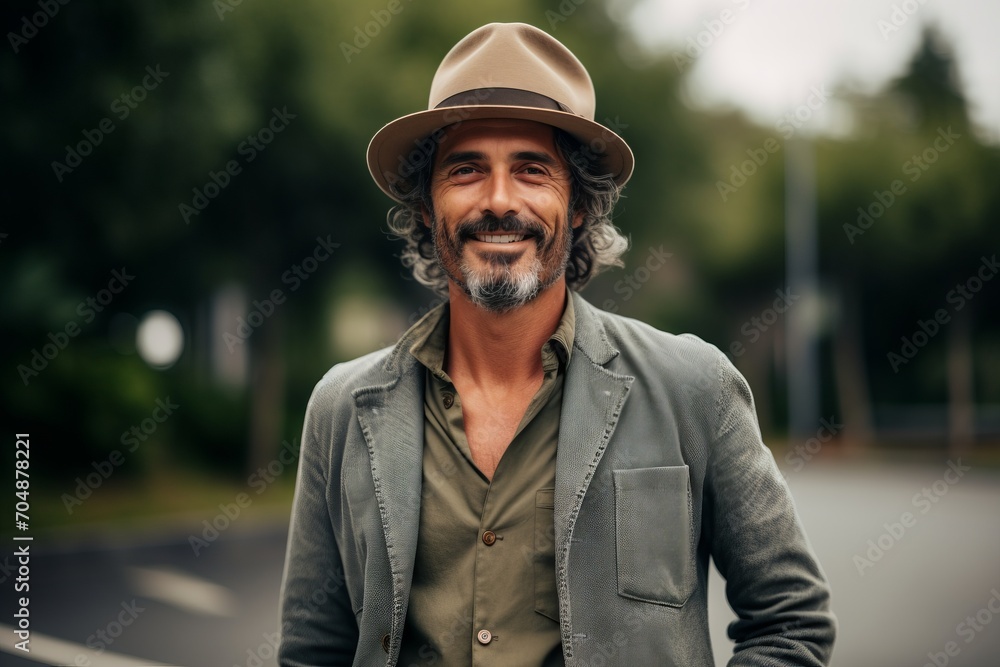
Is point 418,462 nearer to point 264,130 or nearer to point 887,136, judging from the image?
point 264,130

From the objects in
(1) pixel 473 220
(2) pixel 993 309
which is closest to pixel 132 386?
(1) pixel 473 220

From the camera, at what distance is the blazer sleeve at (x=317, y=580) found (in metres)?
2.54

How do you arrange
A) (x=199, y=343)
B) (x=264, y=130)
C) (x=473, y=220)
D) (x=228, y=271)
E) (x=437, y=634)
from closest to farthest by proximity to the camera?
(x=437, y=634), (x=473, y=220), (x=264, y=130), (x=228, y=271), (x=199, y=343)

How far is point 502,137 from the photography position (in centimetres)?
253

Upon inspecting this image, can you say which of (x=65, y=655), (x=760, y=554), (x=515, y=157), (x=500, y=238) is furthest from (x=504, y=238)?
(x=65, y=655)

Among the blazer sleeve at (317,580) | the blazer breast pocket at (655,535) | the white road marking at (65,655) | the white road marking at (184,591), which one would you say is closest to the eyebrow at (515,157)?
the blazer sleeve at (317,580)

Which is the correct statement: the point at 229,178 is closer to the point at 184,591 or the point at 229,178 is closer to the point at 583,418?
the point at 184,591

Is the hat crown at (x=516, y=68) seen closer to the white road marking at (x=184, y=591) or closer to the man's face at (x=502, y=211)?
the man's face at (x=502, y=211)

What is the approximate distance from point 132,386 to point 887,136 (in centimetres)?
2037

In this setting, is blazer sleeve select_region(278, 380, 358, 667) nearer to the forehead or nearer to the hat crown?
the forehead

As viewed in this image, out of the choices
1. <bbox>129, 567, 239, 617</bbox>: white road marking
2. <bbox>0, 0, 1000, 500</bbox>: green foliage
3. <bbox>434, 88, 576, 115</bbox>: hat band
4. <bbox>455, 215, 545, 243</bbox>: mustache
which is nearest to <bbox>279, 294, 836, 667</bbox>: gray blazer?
<bbox>455, 215, 545, 243</bbox>: mustache

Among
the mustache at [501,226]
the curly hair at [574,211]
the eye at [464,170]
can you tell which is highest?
the curly hair at [574,211]

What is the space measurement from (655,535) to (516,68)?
1.21 m

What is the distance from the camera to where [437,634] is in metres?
2.28
